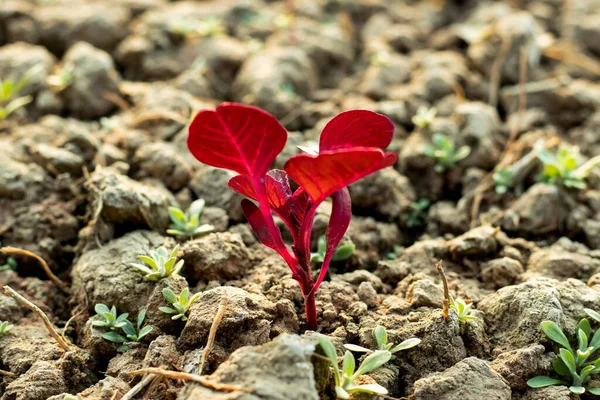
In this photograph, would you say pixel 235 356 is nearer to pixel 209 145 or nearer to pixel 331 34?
pixel 209 145

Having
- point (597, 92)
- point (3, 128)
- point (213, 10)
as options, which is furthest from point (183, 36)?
point (597, 92)

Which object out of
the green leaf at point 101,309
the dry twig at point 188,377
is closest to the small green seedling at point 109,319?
the green leaf at point 101,309

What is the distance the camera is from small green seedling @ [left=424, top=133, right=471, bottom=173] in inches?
115

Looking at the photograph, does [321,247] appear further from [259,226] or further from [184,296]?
[184,296]

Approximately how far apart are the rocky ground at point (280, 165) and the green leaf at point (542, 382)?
0.03 m

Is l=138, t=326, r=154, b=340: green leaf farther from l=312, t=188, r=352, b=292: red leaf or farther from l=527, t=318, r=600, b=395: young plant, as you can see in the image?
l=527, t=318, r=600, b=395: young plant

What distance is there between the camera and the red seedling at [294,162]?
1623mm

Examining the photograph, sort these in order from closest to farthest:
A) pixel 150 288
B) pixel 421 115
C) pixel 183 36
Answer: pixel 150 288, pixel 421 115, pixel 183 36

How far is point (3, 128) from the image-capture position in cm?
311

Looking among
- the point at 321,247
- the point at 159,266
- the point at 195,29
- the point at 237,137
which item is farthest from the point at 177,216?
the point at 195,29

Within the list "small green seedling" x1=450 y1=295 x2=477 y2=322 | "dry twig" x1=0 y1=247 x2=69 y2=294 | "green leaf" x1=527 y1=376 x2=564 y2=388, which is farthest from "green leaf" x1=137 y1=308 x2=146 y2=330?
"green leaf" x1=527 y1=376 x2=564 y2=388

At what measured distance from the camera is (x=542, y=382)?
187cm

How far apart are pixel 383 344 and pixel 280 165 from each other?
112 centimetres

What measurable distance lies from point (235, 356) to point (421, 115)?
6.05ft
